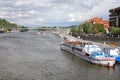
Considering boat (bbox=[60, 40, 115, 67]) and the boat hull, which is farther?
boat (bbox=[60, 40, 115, 67])

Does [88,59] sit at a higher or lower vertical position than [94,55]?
lower

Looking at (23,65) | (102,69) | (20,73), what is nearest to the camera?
(20,73)

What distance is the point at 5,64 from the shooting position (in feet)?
239

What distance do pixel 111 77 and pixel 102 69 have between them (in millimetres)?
7836

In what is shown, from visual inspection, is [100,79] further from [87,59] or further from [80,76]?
[87,59]

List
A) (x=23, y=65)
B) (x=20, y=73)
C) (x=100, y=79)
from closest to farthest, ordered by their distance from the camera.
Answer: (x=100, y=79)
(x=20, y=73)
(x=23, y=65)

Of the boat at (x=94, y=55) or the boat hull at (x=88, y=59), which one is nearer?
the boat hull at (x=88, y=59)

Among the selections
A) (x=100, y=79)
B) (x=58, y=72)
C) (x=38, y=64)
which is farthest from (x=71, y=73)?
(x=38, y=64)

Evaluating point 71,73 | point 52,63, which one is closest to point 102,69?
point 71,73

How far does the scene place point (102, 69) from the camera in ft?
220

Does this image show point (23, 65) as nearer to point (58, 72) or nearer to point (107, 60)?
point (58, 72)

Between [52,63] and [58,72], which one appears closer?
[58,72]

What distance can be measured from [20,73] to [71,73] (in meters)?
9.29

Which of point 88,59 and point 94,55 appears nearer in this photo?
point 94,55
